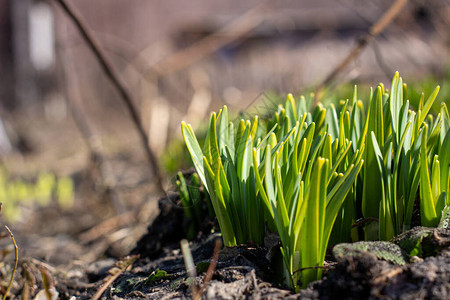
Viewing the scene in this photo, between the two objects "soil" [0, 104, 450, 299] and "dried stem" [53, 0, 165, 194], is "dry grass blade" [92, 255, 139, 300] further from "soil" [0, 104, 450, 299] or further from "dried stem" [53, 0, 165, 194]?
"dried stem" [53, 0, 165, 194]

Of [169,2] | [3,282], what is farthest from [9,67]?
[3,282]

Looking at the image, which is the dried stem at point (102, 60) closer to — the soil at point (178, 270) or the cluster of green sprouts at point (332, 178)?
the soil at point (178, 270)

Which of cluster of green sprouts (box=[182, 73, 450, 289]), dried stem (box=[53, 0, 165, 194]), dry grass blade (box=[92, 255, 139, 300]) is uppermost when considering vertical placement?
dried stem (box=[53, 0, 165, 194])

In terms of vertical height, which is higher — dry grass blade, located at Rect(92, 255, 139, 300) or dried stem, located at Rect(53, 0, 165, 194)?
dried stem, located at Rect(53, 0, 165, 194)

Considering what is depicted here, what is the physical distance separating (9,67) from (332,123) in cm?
892

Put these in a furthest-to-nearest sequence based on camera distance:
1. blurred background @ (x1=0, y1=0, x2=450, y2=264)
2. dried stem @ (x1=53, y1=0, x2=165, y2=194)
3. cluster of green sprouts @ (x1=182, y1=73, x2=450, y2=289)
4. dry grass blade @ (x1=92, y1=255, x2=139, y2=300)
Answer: blurred background @ (x1=0, y1=0, x2=450, y2=264), dried stem @ (x1=53, y1=0, x2=165, y2=194), dry grass blade @ (x1=92, y1=255, x2=139, y2=300), cluster of green sprouts @ (x1=182, y1=73, x2=450, y2=289)

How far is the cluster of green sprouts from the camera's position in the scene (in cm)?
102

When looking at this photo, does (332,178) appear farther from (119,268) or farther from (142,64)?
(142,64)

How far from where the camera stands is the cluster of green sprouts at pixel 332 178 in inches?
40.3

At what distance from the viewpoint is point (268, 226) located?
3.90 feet

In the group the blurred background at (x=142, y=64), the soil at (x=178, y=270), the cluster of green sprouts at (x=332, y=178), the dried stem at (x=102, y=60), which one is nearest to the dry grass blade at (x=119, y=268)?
the soil at (x=178, y=270)

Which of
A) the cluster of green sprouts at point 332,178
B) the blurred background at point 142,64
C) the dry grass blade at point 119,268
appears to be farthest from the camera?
the blurred background at point 142,64

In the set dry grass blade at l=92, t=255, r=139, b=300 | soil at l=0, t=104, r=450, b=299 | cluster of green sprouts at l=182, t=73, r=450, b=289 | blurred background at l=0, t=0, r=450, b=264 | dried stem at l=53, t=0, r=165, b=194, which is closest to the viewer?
soil at l=0, t=104, r=450, b=299

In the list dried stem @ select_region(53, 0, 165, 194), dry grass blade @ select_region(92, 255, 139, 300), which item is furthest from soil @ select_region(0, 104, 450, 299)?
dried stem @ select_region(53, 0, 165, 194)
